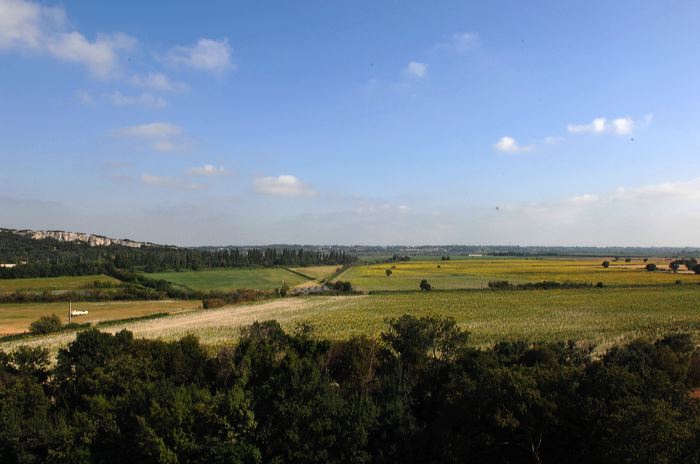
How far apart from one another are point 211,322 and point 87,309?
25.9 metres

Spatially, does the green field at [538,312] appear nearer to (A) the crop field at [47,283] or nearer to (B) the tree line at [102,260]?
(A) the crop field at [47,283]

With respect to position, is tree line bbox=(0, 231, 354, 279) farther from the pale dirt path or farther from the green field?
the green field

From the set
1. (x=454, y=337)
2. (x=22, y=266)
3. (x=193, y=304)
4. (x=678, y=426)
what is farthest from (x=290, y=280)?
(x=678, y=426)

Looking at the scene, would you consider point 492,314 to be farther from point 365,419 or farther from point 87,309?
point 87,309

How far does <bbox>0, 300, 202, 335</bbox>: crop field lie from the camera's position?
181 ft

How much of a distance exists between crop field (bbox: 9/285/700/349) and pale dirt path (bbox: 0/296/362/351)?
96 mm

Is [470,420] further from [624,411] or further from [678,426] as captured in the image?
[678,426]

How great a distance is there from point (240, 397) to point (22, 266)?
364ft

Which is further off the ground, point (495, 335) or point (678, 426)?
point (678, 426)

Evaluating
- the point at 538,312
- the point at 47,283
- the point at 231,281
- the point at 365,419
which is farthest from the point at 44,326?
the point at 231,281

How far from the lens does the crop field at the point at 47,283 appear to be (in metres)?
84.1

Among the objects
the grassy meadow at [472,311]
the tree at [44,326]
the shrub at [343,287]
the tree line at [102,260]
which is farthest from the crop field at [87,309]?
the tree line at [102,260]

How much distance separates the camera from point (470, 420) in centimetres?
1550

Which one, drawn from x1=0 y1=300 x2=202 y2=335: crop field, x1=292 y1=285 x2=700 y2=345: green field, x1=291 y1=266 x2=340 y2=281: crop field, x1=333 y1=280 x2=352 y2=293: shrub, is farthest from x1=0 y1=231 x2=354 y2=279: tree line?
x1=292 y1=285 x2=700 y2=345: green field
